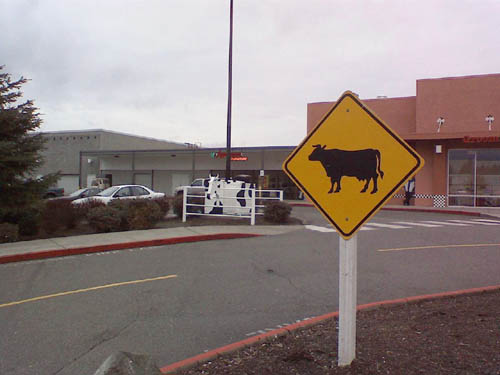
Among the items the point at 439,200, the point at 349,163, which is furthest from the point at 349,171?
the point at 439,200

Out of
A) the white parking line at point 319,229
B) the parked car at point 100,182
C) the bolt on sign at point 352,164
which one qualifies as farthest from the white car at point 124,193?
the parked car at point 100,182

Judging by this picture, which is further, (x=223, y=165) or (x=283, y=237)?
(x=223, y=165)

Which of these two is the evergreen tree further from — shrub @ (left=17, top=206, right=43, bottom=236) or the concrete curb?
the concrete curb

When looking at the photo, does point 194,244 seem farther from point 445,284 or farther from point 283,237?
point 445,284

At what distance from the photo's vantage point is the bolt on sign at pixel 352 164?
316cm

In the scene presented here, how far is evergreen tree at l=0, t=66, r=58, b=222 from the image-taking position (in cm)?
1232

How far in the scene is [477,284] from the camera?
7.09 m

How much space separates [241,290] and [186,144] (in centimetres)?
5629

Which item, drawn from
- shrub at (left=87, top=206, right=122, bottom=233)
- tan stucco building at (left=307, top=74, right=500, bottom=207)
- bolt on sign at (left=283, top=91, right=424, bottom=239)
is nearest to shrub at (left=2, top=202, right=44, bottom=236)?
shrub at (left=87, top=206, right=122, bottom=233)

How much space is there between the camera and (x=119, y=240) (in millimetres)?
11125

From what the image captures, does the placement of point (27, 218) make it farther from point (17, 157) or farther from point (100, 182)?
point (100, 182)

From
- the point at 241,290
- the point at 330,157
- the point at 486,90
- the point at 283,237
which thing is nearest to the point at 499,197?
the point at 486,90

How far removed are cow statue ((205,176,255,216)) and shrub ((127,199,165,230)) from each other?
2.66 metres

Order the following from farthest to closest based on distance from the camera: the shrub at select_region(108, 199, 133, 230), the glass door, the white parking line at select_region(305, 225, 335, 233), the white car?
1. the glass door
2. the white car
3. the white parking line at select_region(305, 225, 335, 233)
4. the shrub at select_region(108, 199, 133, 230)
